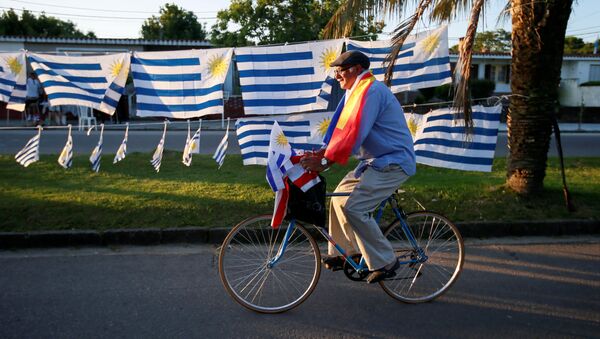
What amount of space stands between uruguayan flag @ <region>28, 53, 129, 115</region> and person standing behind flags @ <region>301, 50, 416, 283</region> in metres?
4.24

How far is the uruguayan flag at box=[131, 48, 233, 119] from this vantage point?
696 cm

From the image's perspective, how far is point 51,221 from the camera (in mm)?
5793

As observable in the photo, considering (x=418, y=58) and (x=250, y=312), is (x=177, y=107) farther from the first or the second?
(x=250, y=312)

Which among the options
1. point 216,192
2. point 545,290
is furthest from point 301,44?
point 545,290

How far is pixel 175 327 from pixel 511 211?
448cm

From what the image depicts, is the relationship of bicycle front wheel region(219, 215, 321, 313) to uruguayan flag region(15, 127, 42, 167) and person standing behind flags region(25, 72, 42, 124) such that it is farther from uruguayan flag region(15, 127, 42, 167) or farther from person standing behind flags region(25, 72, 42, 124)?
person standing behind flags region(25, 72, 42, 124)

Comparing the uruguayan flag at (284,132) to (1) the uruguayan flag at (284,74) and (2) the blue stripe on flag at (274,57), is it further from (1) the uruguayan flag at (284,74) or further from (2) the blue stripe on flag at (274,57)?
(2) the blue stripe on flag at (274,57)

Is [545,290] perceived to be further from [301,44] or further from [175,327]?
[301,44]

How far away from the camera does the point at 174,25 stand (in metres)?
38.3

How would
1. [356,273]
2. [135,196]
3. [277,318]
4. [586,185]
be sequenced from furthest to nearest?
[586,185] < [135,196] < [356,273] < [277,318]

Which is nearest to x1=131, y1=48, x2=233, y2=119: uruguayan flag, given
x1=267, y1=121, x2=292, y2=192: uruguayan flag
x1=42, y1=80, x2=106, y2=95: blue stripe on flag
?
x1=42, y1=80, x2=106, y2=95: blue stripe on flag

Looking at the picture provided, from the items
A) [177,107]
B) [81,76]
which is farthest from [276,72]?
[81,76]

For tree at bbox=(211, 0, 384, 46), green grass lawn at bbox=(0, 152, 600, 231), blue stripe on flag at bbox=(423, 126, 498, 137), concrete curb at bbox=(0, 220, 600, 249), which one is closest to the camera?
concrete curb at bbox=(0, 220, 600, 249)

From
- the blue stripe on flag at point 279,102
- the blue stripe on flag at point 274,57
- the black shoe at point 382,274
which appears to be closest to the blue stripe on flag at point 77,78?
the blue stripe on flag at point 274,57
